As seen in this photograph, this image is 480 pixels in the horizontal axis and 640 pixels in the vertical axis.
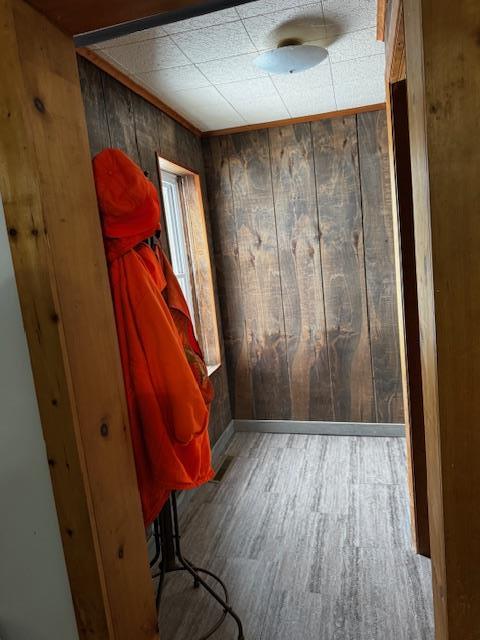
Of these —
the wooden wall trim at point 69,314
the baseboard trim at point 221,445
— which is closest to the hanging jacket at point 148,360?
the wooden wall trim at point 69,314

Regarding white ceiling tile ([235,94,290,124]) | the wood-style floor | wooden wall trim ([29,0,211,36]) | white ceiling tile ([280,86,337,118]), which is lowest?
the wood-style floor

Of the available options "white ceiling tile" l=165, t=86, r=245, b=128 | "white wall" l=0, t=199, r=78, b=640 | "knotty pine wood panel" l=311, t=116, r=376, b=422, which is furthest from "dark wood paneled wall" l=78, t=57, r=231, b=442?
"white wall" l=0, t=199, r=78, b=640

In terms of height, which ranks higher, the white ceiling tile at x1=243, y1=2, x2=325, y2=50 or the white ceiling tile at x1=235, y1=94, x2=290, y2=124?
the white ceiling tile at x1=235, y1=94, x2=290, y2=124

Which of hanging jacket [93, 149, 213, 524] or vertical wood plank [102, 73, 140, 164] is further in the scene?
vertical wood plank [102, 73, 140, 164]

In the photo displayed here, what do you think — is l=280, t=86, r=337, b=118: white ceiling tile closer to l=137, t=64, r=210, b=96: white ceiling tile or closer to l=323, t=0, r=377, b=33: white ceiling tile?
l=137, t=64, r=210, b=96: white ceiling tile

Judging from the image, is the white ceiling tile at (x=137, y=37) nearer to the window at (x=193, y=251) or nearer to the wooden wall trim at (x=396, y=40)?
the wooden wall trim at (x=396, y=40)

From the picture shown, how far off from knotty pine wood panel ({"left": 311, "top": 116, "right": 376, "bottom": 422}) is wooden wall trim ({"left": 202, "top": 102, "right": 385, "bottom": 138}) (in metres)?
0.04

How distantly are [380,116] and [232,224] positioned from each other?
1241 mm

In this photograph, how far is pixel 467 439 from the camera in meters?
0.78

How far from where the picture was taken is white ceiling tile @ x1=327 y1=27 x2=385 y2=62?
182 cm

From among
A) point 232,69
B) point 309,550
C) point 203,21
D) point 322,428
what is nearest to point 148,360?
point 203,21

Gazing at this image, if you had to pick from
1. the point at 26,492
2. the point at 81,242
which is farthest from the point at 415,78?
the point at 26,492

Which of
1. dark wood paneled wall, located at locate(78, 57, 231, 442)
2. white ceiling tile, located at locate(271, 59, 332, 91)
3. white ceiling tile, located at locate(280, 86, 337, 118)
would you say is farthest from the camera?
white ceiling tile, located at locate(280, 86, 337, 118)

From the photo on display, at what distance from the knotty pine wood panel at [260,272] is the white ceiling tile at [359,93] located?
623mm
